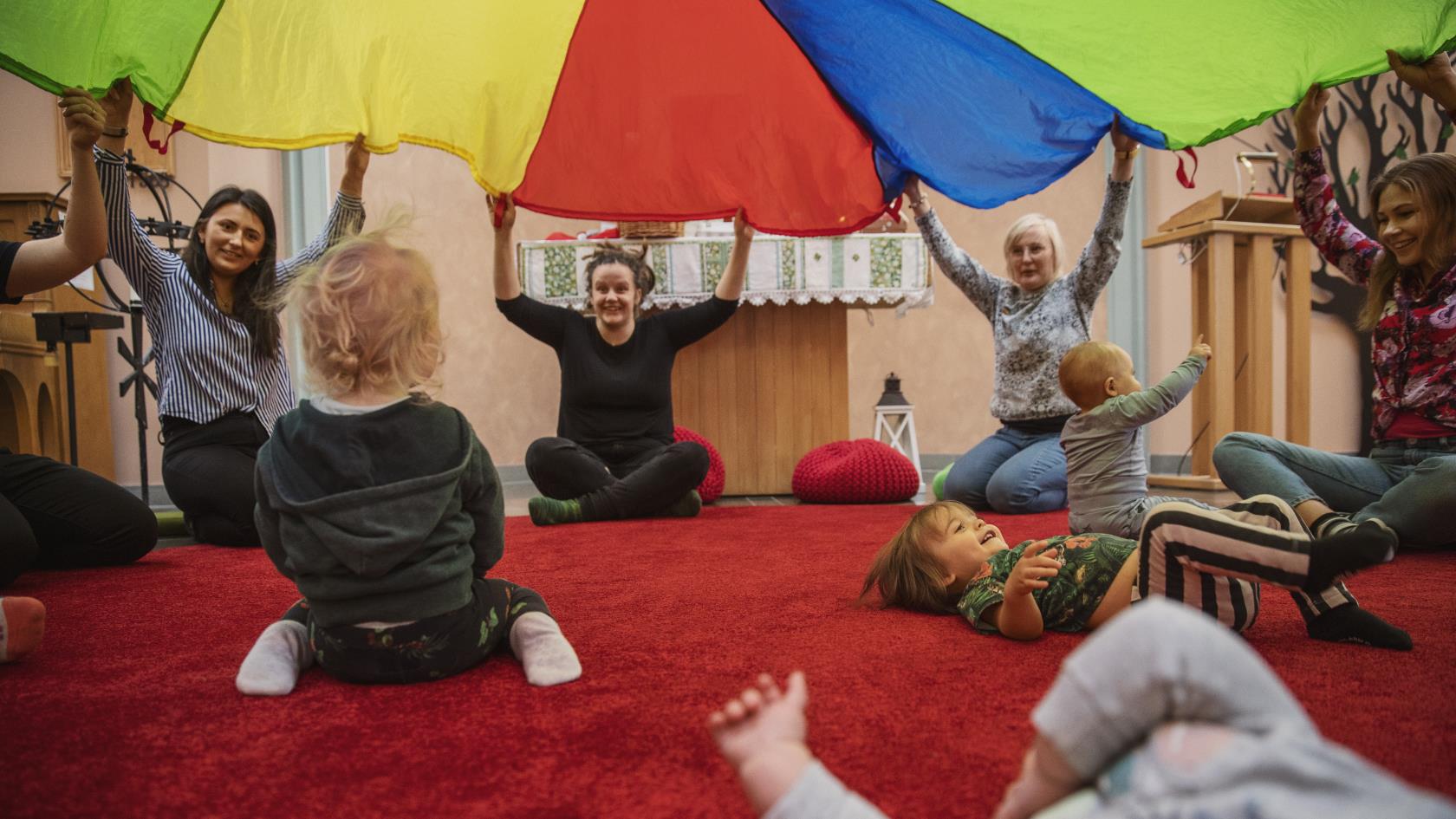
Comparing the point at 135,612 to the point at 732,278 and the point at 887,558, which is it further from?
the point at 732,278

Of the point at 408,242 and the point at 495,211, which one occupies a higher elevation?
the point at 495,211

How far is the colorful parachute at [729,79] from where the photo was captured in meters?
1.66

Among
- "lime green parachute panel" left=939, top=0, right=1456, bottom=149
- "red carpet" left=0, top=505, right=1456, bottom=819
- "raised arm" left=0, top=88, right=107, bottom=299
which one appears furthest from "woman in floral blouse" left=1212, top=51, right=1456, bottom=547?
"raised arm" left=0, top=88, right=107, bottom=299

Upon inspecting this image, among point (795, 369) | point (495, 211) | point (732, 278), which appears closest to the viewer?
point (495, 211)

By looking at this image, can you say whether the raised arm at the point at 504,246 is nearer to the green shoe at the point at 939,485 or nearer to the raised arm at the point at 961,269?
the raised arm at the point at 961,269

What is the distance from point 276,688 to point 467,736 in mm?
344

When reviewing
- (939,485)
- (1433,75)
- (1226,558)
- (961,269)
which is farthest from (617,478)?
(1433,75)

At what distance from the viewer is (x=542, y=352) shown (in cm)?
512

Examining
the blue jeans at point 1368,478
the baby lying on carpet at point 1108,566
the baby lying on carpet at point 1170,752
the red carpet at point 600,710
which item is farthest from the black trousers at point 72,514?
the blue jeans at point 1368,478

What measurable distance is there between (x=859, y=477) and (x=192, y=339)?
228 centimetres

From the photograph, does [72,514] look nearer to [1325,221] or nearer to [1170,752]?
[1170,752]

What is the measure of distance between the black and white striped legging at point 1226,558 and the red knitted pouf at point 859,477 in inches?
86.4

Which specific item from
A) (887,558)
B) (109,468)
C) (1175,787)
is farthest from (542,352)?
(1175,787)

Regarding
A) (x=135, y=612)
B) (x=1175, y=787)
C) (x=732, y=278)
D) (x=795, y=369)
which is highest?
(x=732, y=278)
